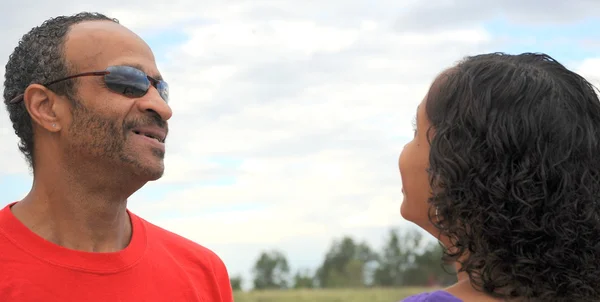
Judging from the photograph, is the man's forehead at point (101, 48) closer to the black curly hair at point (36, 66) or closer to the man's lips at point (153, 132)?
the black curly hair at point (36, 66)

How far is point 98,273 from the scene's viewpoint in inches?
145

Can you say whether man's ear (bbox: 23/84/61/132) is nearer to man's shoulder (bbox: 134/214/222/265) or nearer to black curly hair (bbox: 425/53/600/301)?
man's shoulder (bbox: 134/214/222/265)

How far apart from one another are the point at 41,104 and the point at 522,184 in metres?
2.70

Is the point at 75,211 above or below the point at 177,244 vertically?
above

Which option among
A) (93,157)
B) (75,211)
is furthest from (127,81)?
(75,211)

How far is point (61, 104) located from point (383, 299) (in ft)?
76.8

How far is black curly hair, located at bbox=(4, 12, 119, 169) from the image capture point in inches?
157

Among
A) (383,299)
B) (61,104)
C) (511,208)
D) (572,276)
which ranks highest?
(61,104)

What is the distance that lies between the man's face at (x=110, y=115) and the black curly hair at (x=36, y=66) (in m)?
0.06

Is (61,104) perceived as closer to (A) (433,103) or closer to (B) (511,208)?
(A) (433,103)

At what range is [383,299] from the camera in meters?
26.3

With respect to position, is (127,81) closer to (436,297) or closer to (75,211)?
(75,211)

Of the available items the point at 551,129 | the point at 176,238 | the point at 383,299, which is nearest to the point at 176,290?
the point at 176,238

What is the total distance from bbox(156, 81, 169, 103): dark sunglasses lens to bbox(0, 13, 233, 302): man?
1cm
